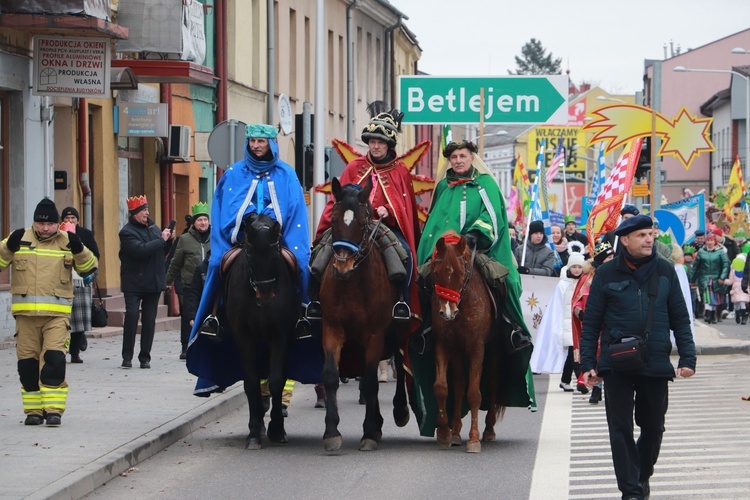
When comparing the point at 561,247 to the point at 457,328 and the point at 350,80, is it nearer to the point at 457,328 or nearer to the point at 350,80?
the point at 457,328

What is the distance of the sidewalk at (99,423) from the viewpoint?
9531mm

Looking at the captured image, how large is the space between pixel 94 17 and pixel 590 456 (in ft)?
37.6

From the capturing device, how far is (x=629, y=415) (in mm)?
8648

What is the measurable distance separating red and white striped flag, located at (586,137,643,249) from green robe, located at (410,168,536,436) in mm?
7863

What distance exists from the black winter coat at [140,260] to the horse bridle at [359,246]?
7640 millimetres

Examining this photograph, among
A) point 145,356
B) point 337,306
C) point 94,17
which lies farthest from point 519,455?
point 94,17

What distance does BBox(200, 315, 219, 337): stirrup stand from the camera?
11.6m

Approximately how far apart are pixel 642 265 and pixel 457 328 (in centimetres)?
290

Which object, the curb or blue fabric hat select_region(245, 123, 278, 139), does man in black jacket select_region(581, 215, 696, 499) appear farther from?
blue fabric hat select_region(245, 123, 278, 139)

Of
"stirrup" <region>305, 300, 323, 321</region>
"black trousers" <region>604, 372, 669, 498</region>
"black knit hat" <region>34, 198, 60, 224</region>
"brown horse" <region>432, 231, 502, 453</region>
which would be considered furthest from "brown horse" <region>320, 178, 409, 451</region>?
"black trousers" <region>604, 372, 669, 498</region>

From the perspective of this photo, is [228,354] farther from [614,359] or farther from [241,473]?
[614,359]

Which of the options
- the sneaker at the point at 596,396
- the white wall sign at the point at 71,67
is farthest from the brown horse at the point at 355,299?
the white wall sign at the point at 71,67

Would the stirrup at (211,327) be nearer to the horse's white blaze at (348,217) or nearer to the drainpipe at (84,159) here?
the horse's white blaze at (348,217)

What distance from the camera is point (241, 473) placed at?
1029 cm
